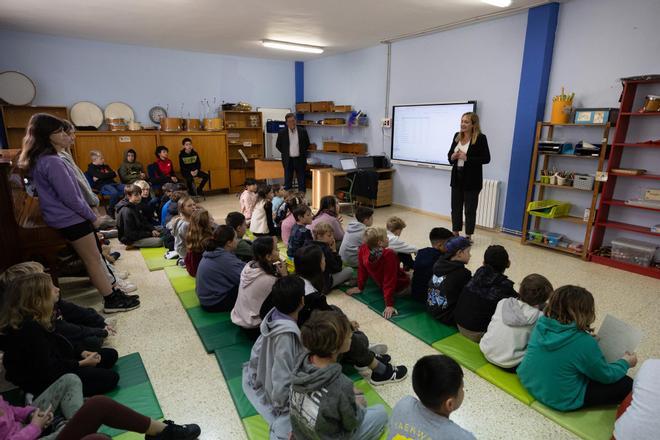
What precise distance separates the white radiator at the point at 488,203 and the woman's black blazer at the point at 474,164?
33.6 inches

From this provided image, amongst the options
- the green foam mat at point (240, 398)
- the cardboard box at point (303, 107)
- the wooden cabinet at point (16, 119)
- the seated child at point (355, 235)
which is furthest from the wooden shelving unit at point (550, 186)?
the wooden cabinet at point (16, 119)

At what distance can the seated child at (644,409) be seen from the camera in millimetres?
1458

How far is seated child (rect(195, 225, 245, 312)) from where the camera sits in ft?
9.73

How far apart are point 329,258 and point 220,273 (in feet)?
2.98

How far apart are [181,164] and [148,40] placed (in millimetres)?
2240

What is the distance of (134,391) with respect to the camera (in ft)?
7.17

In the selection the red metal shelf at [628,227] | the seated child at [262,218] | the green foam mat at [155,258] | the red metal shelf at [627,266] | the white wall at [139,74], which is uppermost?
the white wall at [139,74]

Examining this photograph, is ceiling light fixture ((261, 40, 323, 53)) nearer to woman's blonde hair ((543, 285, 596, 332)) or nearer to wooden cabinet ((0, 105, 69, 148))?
wooden cabinet ((0, 105, 69, 148))

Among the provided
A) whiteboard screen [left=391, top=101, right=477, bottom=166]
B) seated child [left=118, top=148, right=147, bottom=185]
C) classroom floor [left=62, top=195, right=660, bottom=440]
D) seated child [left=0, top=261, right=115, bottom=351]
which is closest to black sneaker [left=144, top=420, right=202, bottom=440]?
classroom floor [left=62, top=195, right=660, bottom=440]

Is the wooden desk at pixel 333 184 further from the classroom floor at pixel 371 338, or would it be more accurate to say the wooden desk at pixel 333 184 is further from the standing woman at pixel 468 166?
the classroom floor at pixel 371 338

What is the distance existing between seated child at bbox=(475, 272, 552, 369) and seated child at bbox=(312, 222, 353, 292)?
4.67ft

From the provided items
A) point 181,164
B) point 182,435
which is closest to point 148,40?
point 181,164

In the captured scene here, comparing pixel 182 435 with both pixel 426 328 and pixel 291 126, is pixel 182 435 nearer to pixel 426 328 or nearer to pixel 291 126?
pixel 426 328

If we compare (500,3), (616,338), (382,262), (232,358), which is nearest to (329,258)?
(382,262)
